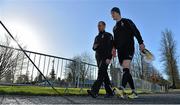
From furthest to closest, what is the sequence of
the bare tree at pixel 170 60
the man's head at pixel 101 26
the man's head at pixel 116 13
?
1. the bare tree at pixel 170 60
2. the man's head at pixel 101 26
3. the man's head at pixel 116 13

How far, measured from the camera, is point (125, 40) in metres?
5.62

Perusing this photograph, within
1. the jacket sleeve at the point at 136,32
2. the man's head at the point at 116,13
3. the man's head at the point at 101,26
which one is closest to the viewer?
the jacket sleeve at the point at 136,32

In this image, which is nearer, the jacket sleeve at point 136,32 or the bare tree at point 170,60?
the jacket sleeve at point 136,32

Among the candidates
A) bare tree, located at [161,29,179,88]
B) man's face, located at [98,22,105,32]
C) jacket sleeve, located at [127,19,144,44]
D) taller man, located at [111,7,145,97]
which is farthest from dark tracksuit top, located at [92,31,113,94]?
bare tree, located at [161,29,179,88]

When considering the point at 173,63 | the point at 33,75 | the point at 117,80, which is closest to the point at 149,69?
the point at 173,63

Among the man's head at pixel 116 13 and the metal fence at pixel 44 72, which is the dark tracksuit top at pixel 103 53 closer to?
the man's head at pixel 116 13

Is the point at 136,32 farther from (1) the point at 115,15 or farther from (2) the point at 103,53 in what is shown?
(2) the point at 103,53

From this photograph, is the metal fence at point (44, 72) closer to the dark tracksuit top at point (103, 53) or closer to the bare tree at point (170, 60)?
the dark tracksuit top at point (103, 53)

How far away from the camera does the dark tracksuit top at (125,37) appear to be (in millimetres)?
5539

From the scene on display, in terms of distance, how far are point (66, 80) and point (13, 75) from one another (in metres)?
1.99

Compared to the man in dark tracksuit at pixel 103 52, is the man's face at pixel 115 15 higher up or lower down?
higher up

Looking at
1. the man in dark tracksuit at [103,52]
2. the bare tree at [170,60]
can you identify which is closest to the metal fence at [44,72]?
the man in dark tracksuit at [103,52]

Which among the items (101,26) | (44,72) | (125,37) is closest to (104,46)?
(101,26)

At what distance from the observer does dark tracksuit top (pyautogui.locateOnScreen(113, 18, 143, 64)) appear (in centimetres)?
554
